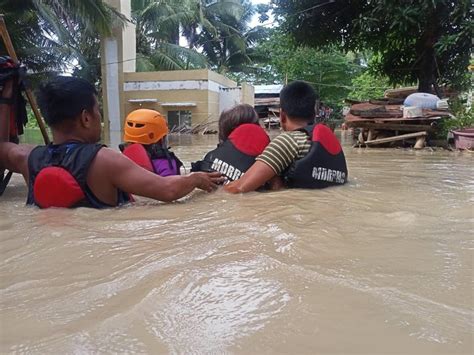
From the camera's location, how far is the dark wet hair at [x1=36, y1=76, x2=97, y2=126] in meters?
2.95

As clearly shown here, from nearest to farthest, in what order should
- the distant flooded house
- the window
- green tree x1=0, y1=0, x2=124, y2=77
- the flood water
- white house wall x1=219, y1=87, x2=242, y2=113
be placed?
1. the flood water
2. green tree x1=0, y1=0, x2=124, y2=77
3. the distant flooded house
4. white house wall x1=219, y1=87, x2=242, y2=113
5. the window

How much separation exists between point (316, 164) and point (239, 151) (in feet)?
2.02

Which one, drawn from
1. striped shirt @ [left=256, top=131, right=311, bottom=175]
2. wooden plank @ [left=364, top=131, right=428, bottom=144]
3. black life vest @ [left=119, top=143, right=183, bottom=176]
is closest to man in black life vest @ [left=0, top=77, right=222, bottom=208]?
black life vest @ [left=119, top=143, right=183, bottom=176]

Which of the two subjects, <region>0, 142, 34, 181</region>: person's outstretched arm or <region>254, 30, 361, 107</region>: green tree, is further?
<region>254, 30, 361, 107</region>: green tree

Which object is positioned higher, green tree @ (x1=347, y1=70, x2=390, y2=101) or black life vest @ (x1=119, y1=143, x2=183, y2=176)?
green tree @ (x1=347, y1=70, x2=390, y2=101)

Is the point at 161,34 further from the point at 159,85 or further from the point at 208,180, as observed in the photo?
the point at 208,180

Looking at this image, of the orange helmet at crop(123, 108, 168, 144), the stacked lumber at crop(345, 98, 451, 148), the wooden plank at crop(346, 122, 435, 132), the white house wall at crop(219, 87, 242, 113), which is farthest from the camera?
the white house wall at crop(219, 87, 242, 113)

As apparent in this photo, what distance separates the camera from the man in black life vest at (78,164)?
2896mm

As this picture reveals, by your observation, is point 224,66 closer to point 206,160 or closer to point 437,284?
point 206,160

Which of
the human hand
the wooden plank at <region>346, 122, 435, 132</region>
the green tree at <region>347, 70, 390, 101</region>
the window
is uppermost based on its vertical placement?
the green tree at <region>347, 70, 390, 101</region>

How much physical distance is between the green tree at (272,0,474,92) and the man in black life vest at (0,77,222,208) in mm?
7961

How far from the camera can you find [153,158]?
3707 millimetres

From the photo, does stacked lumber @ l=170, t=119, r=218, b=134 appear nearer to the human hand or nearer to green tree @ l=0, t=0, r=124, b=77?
green tree @ l=0, t=0, r=124, b=77

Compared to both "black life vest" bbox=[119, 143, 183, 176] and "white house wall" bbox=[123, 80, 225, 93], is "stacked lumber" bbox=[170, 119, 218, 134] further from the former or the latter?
"black life vest" bbox=[119, 143, 183, 176]
